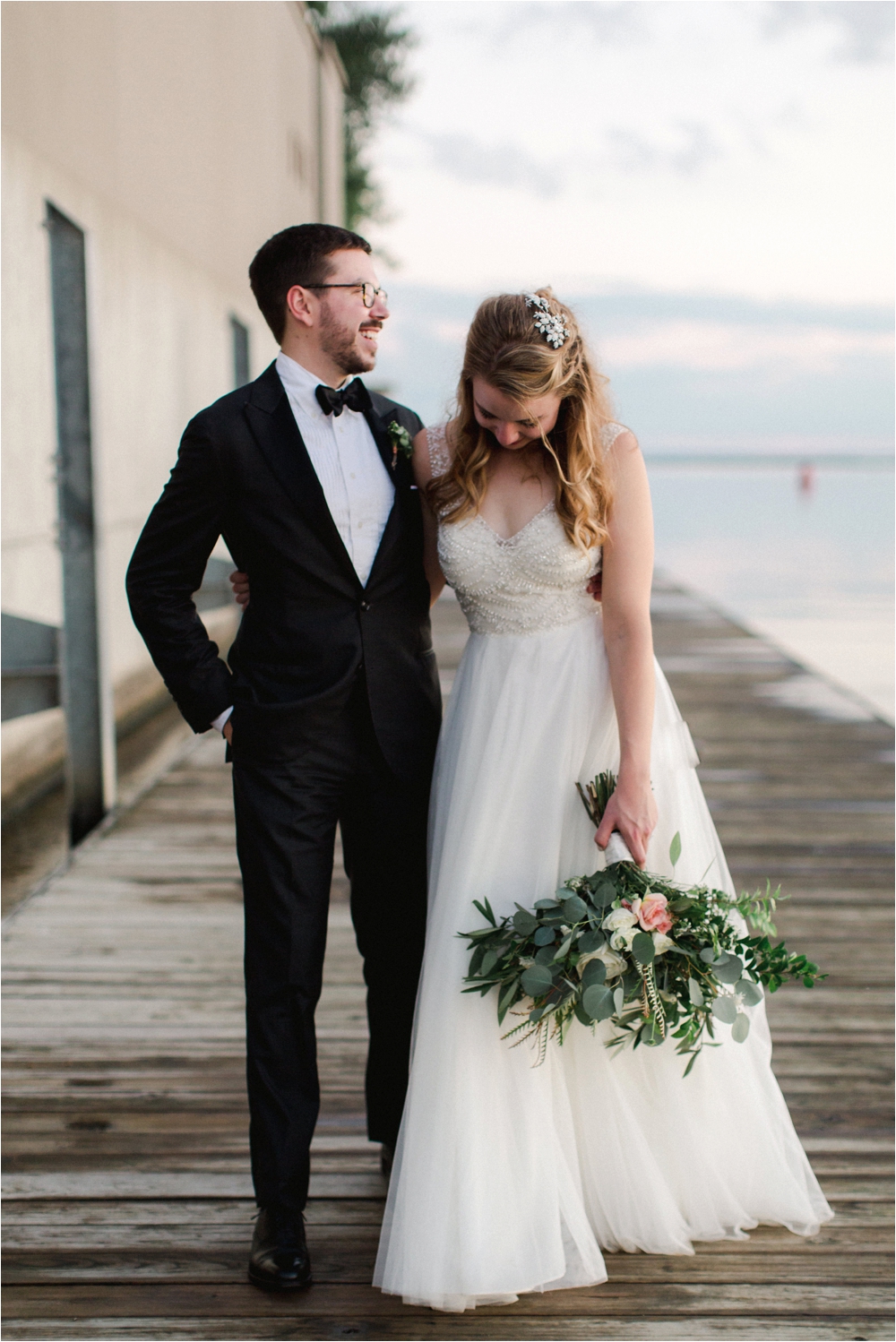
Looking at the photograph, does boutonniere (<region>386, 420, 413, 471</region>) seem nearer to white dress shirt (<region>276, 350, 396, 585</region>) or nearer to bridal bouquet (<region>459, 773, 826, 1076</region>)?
white dress shirt (<region>276, 350, 396, 585</region>)

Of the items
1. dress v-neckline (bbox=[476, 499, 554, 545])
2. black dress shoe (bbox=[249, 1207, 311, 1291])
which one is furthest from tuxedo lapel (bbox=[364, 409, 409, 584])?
black dress shoe (bbox=[249, 1207, 311, 1291])

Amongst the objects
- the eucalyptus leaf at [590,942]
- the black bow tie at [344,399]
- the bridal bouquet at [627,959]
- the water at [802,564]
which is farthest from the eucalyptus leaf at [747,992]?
the water at [802,564]

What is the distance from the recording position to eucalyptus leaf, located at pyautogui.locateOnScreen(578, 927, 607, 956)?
1.95m

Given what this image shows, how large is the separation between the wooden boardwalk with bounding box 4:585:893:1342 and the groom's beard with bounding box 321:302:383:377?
1615 mm

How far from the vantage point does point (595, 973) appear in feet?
6.40

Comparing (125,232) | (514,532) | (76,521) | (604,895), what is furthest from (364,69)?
(604,895)

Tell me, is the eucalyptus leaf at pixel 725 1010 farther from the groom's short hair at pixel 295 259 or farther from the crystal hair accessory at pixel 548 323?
the groom's short hair at pixel 295 259

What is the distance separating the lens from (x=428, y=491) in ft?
7.45

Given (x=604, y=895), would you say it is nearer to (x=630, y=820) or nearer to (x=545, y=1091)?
(x=630, y=820)

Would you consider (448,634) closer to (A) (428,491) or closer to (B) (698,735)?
(B) (698,735)

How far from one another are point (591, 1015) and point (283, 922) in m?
0.58

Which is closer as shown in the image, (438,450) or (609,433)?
(609,433)

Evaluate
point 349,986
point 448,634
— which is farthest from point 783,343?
point 349,986

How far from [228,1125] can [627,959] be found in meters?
1.19
